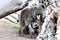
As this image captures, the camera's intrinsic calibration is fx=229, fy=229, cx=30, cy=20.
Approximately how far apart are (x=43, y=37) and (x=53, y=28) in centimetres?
14

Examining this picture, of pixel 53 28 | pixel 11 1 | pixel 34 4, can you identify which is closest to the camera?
pixel 53 28

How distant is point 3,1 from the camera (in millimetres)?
2404

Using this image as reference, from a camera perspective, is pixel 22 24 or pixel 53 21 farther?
pixel 22 24

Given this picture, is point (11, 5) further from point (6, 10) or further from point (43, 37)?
point (43, 37)

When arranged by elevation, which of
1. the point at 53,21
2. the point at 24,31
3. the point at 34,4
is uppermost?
the point at 34,4

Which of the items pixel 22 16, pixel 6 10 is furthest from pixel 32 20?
pixel 6 10

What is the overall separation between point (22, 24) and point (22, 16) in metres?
0.25

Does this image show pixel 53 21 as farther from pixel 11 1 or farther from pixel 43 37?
pixel 11 1

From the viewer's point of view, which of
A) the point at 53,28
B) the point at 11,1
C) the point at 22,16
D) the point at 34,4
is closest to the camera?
the point at 53,28

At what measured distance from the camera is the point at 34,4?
627 cm

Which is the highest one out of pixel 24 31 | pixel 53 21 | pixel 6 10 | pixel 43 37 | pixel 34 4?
pixel 34 4

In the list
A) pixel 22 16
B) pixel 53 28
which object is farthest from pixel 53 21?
pixel 22 16

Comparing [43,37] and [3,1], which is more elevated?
[3,1]

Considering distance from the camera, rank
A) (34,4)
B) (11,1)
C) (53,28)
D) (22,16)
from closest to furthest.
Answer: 1. (53,28)
2. (11,1)
3. (34,4)
4. (22,16)
